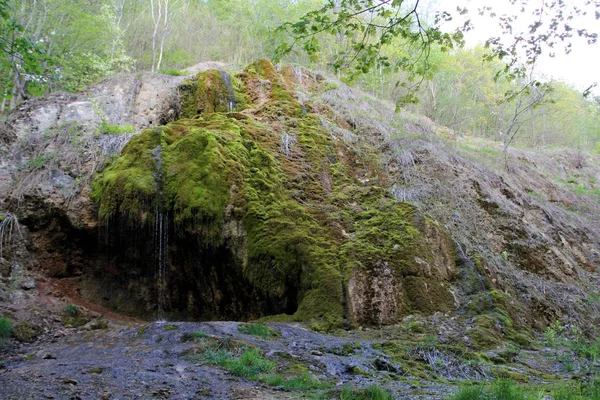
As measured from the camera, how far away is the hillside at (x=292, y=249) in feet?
22.1

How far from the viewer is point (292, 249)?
8320 millimetres

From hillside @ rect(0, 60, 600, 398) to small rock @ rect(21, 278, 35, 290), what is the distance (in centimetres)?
3

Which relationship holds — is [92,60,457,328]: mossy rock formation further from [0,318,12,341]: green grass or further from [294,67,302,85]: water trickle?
[294,67,302,85]: water trickle

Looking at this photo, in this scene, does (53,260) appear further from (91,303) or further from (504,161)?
(504,161)

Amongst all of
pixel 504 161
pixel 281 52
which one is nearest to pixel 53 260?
pixel 281 52

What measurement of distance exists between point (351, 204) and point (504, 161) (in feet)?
35.2

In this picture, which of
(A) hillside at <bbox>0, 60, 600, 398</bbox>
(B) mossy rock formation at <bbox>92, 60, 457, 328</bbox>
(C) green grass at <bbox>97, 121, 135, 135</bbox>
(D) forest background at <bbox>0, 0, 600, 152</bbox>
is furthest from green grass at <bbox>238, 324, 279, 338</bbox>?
(C) green grass at <bbox>97, 121, 135, 135</bbox>

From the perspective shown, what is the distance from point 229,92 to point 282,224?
6.31 m

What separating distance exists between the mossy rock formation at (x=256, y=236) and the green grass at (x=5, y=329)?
2.44 meters

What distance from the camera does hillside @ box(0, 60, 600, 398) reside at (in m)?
6.75

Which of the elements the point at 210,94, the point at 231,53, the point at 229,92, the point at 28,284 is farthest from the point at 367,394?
the point at 231,53

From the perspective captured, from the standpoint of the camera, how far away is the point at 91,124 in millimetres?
12422

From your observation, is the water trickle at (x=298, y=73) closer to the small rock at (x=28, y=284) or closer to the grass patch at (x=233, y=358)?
the small rock at (x=28, y=284)

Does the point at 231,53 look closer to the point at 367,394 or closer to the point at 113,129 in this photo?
the point at 113,129
